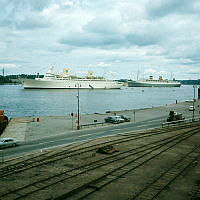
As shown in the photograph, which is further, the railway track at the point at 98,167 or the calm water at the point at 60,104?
the calm water at the point at 60,104

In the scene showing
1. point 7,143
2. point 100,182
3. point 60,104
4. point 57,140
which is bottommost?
point 100,182

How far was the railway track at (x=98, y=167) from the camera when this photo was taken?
13.3m

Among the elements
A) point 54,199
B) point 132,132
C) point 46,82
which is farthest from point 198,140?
point 46,82

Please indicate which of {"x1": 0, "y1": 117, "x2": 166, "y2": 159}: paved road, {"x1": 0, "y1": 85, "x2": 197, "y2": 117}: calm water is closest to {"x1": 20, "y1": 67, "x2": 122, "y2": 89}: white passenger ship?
{"x1": 0, "y1": 85, "x2": 197, "y2": 117}: calm water

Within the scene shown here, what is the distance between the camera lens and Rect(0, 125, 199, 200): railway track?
13.3 meters

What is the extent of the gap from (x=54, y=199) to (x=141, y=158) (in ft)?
31.6

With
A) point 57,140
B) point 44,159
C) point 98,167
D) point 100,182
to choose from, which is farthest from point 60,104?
point 100,182

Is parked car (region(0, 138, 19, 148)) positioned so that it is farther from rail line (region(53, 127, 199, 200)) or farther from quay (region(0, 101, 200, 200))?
rail line (region(53, 127, 199, 200))

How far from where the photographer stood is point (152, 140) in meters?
27.1

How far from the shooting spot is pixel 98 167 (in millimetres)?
17766

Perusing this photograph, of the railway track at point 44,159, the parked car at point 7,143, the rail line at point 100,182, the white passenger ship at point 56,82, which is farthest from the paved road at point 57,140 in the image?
the white passenger ship at point 56,82

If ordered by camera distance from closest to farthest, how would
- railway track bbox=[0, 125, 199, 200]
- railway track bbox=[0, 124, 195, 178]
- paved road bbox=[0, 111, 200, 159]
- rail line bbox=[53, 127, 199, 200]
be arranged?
rail line bbox=[53, 127, 199, 200], railway track bbox=[0, 125, 199, 200], railway track bbox=[0, 124, 195, 178], paved road bbox=[0, 111, 200, 159]

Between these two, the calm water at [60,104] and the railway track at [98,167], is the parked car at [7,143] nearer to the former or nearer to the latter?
the railway track at [98,167]

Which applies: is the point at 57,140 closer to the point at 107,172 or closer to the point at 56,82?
the point at 107,172
